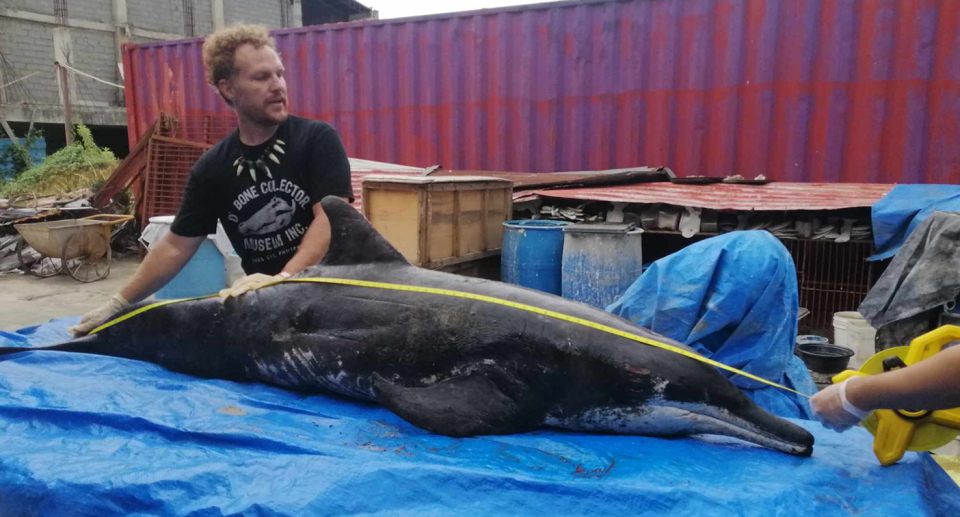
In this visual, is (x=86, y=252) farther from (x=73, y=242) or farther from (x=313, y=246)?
(x=313, y=246)

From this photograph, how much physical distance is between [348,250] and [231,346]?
69cm

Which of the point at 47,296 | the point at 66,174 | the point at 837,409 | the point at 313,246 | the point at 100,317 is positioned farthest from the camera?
the point at 66,174

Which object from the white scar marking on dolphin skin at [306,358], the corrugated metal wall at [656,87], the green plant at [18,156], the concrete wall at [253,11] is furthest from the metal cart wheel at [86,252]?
the concrete wall at [253,11]

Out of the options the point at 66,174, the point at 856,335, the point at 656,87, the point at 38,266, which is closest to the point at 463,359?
the point at 856,335

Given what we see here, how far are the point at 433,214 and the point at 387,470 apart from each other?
13.0ft

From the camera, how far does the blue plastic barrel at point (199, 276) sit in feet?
23.0

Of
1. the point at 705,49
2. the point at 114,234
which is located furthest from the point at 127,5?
the point at 705,49

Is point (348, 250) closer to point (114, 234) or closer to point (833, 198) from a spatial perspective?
point (833, 198)

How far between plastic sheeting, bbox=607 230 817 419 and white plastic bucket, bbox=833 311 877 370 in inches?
88.9

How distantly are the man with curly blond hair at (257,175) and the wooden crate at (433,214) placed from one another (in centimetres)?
228

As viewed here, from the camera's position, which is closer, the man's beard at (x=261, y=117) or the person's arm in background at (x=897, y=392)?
the person's arm in background at (x=897, y=392)

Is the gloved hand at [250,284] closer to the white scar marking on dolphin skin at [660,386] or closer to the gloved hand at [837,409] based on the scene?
the white scar marking on dolphin skin at [660,386]

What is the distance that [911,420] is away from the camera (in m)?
1.84

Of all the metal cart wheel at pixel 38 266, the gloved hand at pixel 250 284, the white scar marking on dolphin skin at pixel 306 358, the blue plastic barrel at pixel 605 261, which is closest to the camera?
the white scar marking on dolphin skin at pixel 306 358
